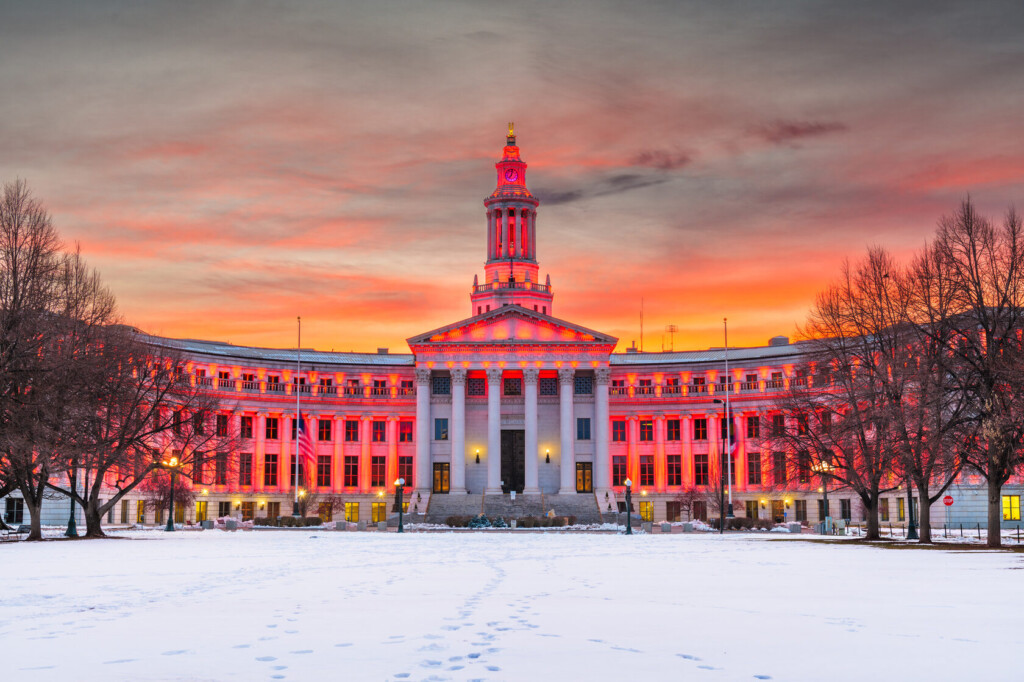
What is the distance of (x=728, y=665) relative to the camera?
42.4 ft

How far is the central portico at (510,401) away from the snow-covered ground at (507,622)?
83.3 m

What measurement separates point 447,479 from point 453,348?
1437 cm

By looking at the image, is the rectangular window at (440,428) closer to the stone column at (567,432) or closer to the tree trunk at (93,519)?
the stone column at (567,432)

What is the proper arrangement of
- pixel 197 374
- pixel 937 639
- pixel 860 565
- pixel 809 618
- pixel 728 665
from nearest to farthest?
pixel 728 665 → pixel 937 639 → pixel 809 618 → pixel 860 565 → pixel 197 374

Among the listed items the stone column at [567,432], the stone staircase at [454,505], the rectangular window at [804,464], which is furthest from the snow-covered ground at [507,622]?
the stone column at [567,432]

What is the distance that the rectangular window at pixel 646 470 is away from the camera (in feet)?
410

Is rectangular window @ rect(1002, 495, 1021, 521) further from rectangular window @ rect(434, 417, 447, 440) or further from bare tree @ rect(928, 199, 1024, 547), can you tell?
rectangular window @ rect(434, 417, 447, 440)

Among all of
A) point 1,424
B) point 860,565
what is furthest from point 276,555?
point 860,565

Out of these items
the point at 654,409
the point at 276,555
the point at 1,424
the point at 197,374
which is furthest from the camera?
the point at 654,409

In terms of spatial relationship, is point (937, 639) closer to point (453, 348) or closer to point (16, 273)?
point (16, 273)

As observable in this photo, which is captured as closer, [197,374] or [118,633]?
[118,633]

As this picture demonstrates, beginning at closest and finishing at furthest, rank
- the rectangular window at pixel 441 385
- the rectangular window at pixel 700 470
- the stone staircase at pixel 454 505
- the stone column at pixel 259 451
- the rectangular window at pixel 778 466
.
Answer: the rectangular window at pixel 778 466 < the stone staircase at pixel 454 505 < the stone column at pixel 259 451 < the rectangular window at pixel 441 385 < the rectangular window at pixel 700 470

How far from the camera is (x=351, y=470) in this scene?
124 m

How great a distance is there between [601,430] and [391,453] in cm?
2503
